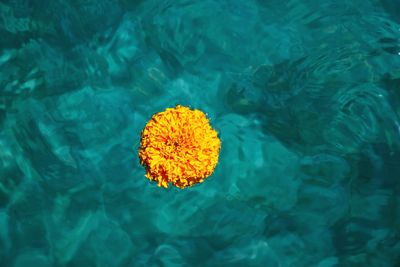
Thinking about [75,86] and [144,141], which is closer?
[144,141]

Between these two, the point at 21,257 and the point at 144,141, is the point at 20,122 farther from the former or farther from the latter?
the point at 144,141

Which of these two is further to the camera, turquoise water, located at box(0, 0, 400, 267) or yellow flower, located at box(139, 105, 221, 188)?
turquoise water, located at box(0, 0, 400, 267)

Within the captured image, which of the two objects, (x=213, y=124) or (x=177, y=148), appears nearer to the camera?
(x=177, y=148)

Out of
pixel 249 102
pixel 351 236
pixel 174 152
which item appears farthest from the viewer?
pixel 249 102

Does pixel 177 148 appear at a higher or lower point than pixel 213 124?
lower

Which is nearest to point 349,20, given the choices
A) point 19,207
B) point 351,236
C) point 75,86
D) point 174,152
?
point 351,236
